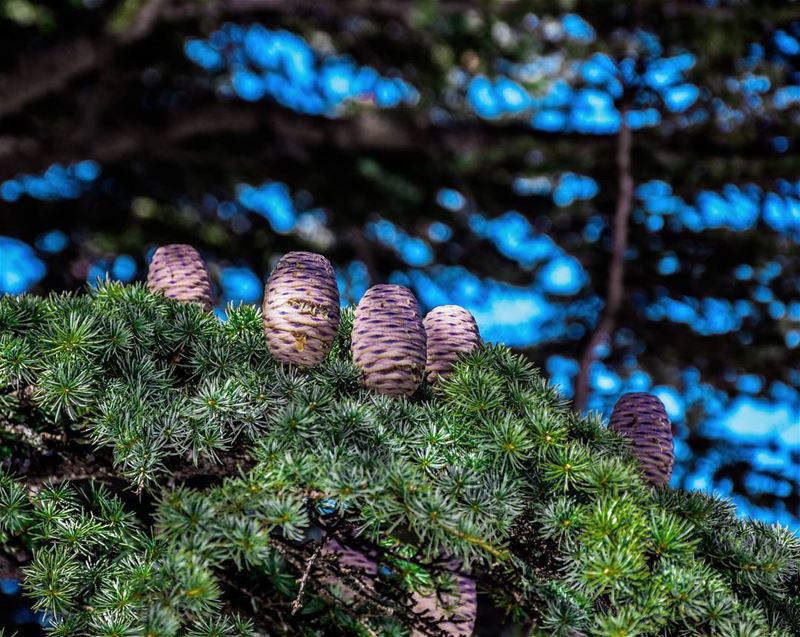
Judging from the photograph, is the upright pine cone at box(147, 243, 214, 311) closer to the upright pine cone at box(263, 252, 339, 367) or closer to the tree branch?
the upright pine cone at box(263, 252, 339, 367)

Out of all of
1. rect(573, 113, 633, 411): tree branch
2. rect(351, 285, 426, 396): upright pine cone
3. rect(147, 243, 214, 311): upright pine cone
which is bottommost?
rect(573, 113, 633, 411): tree branch

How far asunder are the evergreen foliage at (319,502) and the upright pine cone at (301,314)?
0.03 m

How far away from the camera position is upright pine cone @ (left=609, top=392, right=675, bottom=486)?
1140mm

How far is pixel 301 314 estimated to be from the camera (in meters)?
1.08

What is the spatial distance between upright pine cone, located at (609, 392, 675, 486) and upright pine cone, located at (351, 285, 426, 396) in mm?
300

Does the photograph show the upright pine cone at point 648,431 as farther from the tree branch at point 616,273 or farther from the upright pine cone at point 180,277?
the tree branch at point 616,273

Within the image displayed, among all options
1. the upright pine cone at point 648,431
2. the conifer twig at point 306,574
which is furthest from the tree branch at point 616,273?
the conifer twig at point 306,574

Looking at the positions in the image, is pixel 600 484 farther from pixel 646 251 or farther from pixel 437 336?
pixel 646 251

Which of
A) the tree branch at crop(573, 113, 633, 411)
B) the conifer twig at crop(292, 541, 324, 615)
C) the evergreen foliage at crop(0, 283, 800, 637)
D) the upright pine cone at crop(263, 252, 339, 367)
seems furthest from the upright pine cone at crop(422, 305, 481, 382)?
the tree branch at crop(573, 113, 633, 411)

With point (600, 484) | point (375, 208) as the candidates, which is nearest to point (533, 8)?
point (375, 208)

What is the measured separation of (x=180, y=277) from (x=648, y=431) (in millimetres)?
722

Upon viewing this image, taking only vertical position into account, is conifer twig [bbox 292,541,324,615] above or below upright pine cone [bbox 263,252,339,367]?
below

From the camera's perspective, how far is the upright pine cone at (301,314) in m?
1.08

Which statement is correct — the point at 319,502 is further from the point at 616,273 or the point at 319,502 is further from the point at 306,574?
the point at 616,273
